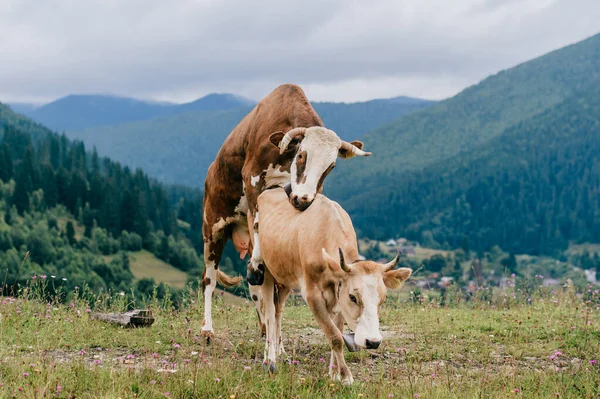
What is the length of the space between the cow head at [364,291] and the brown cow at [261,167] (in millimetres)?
1642

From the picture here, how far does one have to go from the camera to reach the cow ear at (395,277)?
25.1 ft

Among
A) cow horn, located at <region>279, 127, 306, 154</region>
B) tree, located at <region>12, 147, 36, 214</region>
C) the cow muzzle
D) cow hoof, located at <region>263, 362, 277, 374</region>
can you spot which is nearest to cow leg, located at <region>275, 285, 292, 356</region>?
cow hoof, located at <region>263, 362, 277, 374</region>

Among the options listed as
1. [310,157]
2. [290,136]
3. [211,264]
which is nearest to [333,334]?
[310,157]

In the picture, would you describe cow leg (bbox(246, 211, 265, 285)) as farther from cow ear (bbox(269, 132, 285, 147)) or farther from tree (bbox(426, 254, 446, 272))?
tree (bbox(426, 254, 446, 272))

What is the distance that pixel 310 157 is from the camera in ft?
30.8

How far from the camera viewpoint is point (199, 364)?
8.17m

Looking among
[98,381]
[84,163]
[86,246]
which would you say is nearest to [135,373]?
[98,381]

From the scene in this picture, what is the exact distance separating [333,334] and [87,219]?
15150 centimetres

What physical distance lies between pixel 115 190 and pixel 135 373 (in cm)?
15801

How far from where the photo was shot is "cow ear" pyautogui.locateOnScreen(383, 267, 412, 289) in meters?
7.64

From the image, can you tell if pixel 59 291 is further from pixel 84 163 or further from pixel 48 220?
pixel 84 163

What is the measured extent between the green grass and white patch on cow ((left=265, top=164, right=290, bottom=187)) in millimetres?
119904

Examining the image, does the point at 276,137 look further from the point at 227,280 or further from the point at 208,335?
the point at 227,280

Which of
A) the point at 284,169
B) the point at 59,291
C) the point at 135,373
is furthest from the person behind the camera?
the point at 59,291
